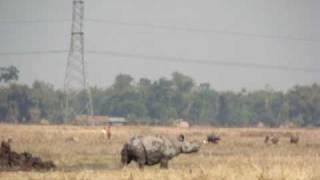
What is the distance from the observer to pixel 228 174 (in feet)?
81.9

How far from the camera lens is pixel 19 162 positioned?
109ft

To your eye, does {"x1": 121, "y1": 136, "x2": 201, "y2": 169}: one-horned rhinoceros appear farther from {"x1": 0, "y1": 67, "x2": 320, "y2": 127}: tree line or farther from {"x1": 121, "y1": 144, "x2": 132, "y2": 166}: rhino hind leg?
{"x1": 0, "y1": 67, "x2": 320, "y2": 127}: tree line

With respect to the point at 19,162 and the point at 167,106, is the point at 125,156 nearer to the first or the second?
the point at 19,162

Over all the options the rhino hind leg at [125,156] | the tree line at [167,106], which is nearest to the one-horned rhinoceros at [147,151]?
the rhino hind leg at [125,156]

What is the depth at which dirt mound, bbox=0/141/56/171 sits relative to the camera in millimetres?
32031

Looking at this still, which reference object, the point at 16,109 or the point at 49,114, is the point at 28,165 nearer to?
the point at 16,109

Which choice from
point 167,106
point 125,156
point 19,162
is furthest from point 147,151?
point 167,106

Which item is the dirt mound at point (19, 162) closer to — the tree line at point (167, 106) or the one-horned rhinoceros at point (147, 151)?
the one-horned rhinoceros at point (147, 151)

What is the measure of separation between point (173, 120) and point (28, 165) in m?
141

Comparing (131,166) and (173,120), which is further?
(173,120)

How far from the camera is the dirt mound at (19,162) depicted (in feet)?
105

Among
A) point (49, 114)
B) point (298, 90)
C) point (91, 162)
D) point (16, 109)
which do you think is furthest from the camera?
point (298, 90)

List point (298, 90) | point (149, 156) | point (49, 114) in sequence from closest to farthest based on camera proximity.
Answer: point (149, 156), point (49, 114), point (298, 90)

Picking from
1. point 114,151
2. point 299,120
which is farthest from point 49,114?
point 114,151
